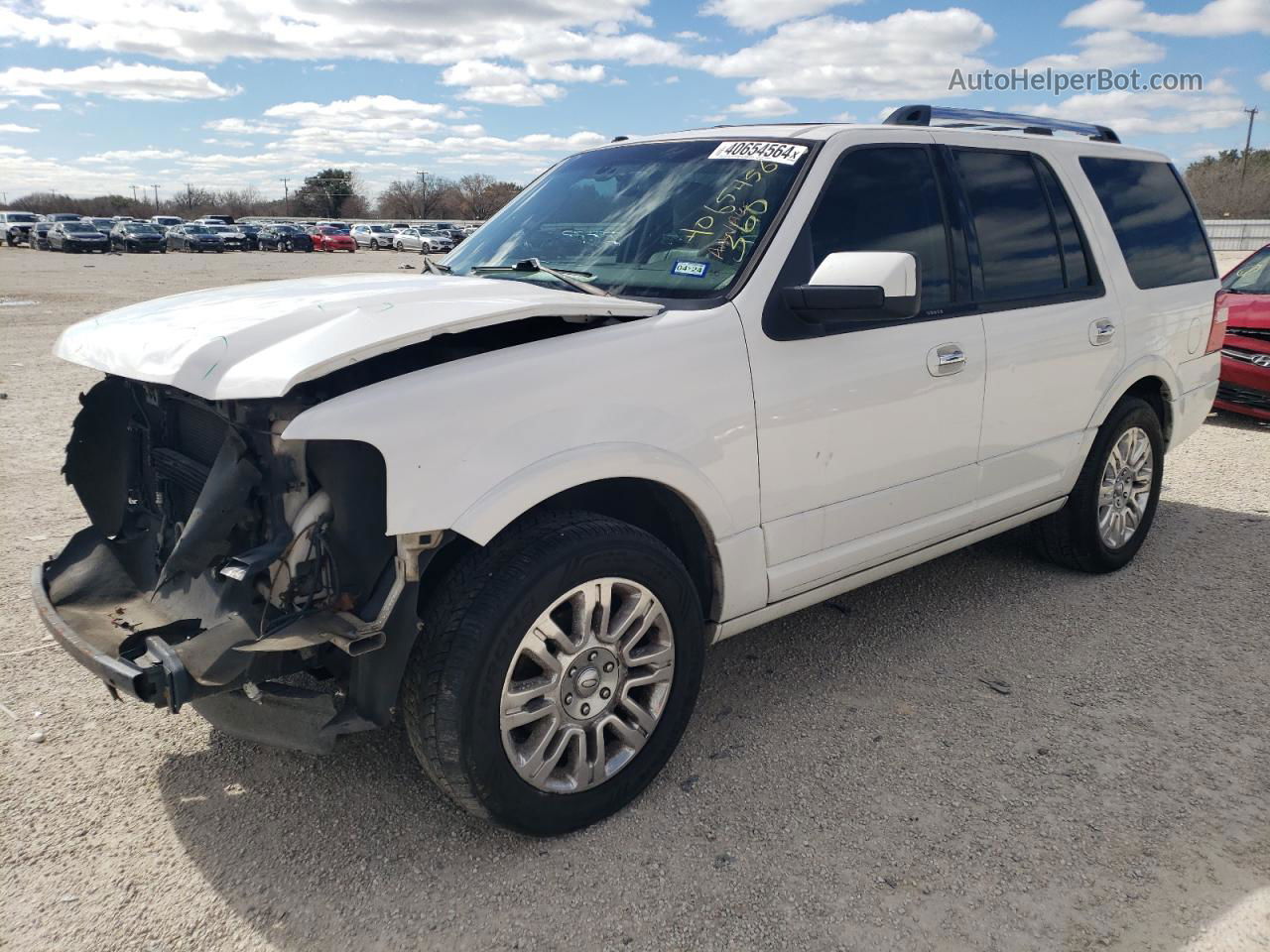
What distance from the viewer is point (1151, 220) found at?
4895 mm

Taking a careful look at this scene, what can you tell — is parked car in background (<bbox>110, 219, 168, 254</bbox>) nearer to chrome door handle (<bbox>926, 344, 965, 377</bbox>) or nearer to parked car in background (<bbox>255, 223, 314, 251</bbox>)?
parked car in background (<bbox>255, 223, 314, 251</bbox>)

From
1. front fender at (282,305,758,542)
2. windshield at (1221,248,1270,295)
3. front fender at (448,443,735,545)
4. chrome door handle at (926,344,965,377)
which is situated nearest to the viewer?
front fender at (282,305,758,542)

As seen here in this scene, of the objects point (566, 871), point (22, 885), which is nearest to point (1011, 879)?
point (566, 871)

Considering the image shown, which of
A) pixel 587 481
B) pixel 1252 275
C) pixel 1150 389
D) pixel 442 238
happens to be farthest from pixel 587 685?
pixel 442 238

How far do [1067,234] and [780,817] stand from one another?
9.58 feet

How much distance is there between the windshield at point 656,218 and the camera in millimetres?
3271

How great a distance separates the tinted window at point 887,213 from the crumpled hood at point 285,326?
78 centimetres

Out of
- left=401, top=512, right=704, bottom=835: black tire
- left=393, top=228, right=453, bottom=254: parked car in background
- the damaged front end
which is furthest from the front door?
left=393, top=228, right=453, bottom=254: parked car in background

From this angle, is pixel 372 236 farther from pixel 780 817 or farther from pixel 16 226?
pixel 780 817

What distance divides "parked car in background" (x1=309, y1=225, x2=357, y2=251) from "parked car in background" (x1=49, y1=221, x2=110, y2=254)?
1013 centimetres

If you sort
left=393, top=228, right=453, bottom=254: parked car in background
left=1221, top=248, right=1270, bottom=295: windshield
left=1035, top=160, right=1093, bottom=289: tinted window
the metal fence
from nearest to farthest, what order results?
1. left=1035, top=160, right=1093, bottom=289: tinted window
2. left=1221, top=248, right=1270, bottom=295: windshield
3. left=393, top=228, right=453, bottom=254: parked car in background
4. the metal fence

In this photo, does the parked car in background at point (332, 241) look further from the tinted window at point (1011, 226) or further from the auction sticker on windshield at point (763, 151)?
the auction sticker on windshield at point (763, 151)

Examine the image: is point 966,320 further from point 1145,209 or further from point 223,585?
point 223,585

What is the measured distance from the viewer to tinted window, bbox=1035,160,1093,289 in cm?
432
